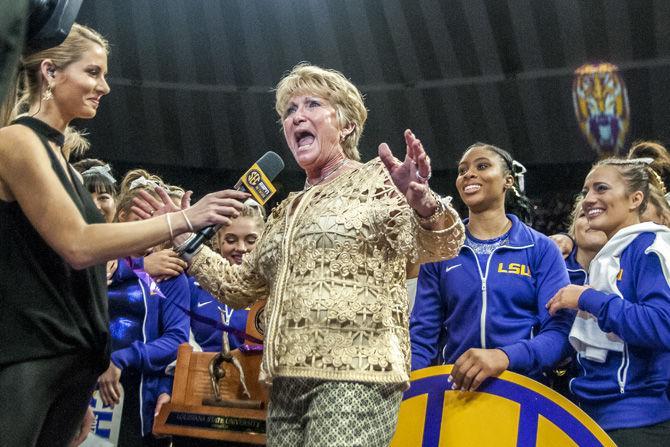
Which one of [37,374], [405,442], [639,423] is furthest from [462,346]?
[37,374]

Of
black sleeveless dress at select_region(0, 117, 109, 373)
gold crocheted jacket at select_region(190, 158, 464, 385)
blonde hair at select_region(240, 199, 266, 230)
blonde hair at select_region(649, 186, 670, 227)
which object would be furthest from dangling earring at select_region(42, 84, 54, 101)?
blonde hair at select_region(649, 186, 670, 227)

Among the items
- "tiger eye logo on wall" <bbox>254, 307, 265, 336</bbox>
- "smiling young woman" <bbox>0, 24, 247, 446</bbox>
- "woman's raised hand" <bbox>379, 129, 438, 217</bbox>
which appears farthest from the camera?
"tiger eye logo on wall" <bbox>254, 307, 265, 336</bbox>

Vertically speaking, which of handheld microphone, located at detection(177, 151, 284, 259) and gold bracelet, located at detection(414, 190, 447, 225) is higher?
handheld microphone, located at detection(177, 151, 284, 259)

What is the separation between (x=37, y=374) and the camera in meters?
1.83

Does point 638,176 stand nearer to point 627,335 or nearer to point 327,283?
point 627,335

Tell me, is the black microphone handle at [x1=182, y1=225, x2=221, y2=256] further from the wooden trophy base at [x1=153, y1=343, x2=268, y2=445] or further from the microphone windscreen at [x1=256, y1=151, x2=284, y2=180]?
the wooden trophy base at [x1=153, y1=343, x2=268, y2=445]

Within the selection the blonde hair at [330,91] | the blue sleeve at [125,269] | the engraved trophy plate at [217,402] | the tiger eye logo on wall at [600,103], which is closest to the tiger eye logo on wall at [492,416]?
the engraved trophy plate at [217,402]

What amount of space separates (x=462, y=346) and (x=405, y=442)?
1.41 ft

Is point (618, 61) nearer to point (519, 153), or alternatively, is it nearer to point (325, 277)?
point (519, 153)

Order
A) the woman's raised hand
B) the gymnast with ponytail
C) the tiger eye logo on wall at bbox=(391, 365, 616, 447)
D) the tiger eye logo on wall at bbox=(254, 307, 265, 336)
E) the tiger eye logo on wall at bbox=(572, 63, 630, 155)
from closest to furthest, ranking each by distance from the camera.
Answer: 1. the woman's raised hand
2. the tiger eye logo on wall at bbox=(391, 365, 616, 447)
3. the gymnast with ponytail
4. the tiger eye logo on wall at bbox=(254, 307, 265, 336)
5. the tiger eye logo on wall at bbox=(572, 63, 630, 155)

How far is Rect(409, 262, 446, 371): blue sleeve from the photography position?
300cm

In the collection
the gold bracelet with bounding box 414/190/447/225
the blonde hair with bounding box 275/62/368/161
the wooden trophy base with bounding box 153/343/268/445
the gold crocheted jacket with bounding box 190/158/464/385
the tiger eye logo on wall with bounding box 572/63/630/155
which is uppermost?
the tiger eye logo on wall with bounding box 572/63/630/155

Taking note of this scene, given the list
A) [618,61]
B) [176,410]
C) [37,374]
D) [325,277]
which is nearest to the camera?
[37,374]

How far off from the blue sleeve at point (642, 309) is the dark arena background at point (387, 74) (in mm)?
6229
